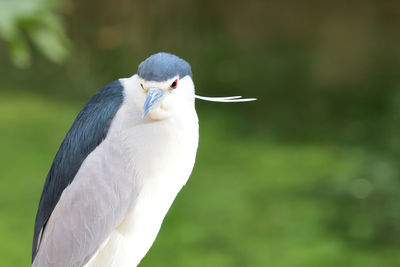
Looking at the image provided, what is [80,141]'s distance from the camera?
2.59ft

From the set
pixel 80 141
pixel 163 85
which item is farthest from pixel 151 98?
pixel 80 141

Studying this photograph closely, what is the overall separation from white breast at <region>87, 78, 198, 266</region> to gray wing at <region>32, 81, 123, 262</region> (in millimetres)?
12

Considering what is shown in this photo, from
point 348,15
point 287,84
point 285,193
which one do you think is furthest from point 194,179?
point 348,15

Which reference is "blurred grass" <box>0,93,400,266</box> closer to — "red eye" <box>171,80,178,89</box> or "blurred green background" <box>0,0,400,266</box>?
"blurred green background" <box>0,0,400,266</box>

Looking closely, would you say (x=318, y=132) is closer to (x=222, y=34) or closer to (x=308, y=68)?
(x=308, y=68)

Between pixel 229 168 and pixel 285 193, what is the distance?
30cm

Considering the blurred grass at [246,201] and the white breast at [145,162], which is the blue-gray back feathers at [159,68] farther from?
the blurred grass at [246,201]

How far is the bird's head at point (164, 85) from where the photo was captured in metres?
0.71

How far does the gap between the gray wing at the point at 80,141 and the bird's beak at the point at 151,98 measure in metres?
0.07

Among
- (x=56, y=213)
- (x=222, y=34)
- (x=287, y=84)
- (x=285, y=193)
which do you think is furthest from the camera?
(x=222, y=34)

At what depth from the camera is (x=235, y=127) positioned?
10.6ft

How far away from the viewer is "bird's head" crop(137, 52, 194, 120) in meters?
0.71

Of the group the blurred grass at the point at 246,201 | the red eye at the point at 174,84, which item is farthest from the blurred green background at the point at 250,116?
the red eye at the point at 174,84

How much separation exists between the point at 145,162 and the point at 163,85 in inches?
3.7
